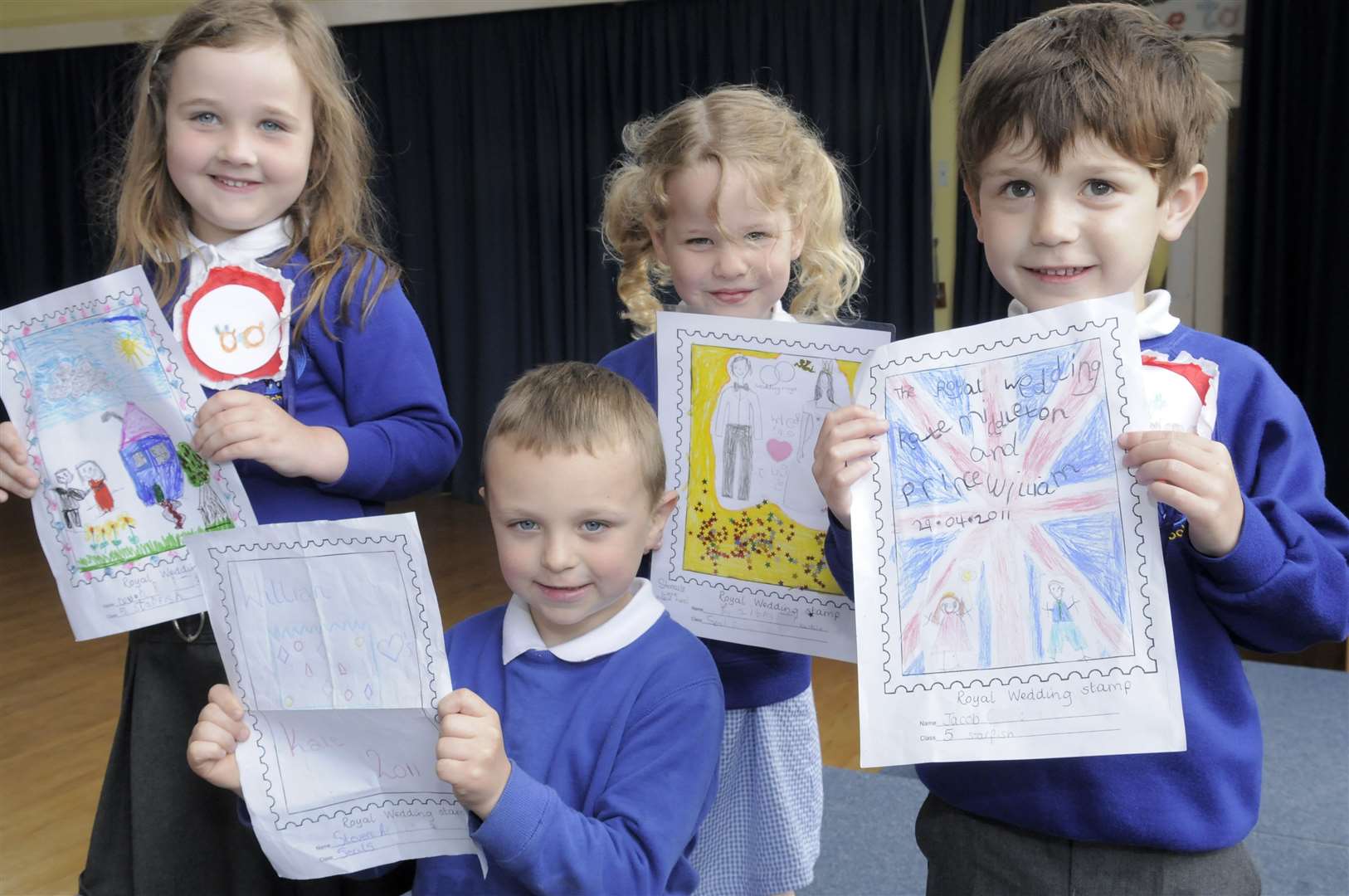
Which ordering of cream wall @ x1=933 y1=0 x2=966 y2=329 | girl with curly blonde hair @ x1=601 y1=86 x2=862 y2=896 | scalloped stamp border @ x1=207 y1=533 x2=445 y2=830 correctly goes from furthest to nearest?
cream wall @ x1=933 y1=0 x2=966 y2=329 → girl with curly blonde hair @ x1=601 y1=86 x2=862 y2=896 → scalloped stamp border @ x1=207 y1=533 x2=445 y2=830

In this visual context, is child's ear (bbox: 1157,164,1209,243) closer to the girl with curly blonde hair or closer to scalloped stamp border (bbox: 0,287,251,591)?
the girl with curly blonde hair

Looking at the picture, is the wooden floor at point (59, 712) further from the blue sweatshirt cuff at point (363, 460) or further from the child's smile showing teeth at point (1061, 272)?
the child's smile showing teeth at point (1061, 272)

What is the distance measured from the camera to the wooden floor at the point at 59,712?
9.39ft

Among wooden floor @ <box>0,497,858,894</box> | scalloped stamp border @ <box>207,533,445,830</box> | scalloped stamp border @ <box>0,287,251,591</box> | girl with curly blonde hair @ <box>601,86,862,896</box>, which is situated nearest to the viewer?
scalloped stamp border @ <box>207,533,445,830</box>

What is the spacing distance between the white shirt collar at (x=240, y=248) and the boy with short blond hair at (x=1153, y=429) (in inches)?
31.1

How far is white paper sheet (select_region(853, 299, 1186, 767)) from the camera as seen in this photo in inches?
40.6

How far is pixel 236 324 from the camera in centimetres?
144

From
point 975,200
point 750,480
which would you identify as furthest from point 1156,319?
point 750,480

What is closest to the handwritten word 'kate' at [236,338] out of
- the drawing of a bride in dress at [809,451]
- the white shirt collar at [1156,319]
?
the drawing of a bride in dress at [809,451]

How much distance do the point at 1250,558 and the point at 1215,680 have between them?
17cm

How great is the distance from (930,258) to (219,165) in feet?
18.2

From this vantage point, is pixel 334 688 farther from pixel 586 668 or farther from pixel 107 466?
pixel 107 466

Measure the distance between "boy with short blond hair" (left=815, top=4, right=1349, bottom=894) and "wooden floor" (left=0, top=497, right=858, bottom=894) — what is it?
2198mm

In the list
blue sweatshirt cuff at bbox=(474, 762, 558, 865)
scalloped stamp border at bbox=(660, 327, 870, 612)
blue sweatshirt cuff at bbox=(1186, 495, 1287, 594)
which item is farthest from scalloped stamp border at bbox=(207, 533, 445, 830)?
blue sweatshirt cuff at bbox=(1186, 495, 1287, 594)
